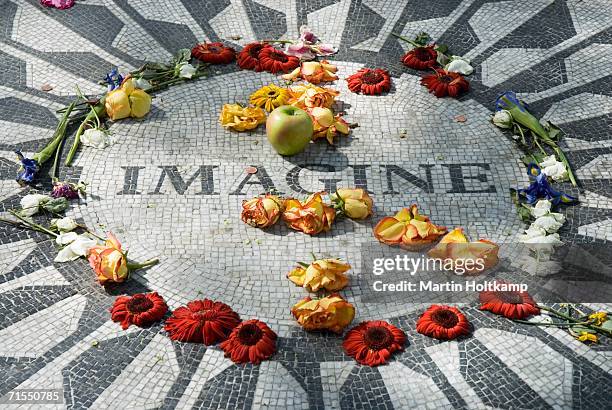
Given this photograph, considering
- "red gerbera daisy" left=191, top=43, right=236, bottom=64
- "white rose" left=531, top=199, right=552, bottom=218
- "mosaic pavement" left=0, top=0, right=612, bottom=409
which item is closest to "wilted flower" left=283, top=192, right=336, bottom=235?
"mosaic pavement" left=0, top=0, right=612, bottom=409

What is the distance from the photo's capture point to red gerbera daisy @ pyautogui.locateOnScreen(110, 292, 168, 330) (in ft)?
31.6

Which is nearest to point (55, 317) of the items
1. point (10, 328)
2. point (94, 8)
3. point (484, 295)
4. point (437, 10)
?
point (10, 328)

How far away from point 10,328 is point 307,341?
315cm

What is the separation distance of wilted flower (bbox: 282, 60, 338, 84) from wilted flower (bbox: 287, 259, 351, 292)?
4.11 meters

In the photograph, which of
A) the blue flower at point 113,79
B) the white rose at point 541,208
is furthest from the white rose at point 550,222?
the blue flower at point 113,79

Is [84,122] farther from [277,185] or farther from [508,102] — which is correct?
[508,102]

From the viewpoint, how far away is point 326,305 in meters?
9.42

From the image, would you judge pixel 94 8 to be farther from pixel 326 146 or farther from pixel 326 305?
pixel 326 305

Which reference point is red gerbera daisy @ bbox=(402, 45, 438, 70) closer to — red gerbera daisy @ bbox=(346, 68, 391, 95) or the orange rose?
red gerbera daisy @ bbox=(346, 68, 391, 95)

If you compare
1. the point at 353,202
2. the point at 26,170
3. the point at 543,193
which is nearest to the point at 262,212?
the point at 353,202

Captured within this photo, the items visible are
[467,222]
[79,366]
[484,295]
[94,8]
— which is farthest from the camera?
[94,8]

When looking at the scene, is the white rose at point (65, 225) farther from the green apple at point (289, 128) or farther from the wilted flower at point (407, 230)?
the wilted flower at point (407, 230)

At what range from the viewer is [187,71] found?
44.3 feet

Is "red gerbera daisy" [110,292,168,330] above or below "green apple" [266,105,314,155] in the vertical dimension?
below
